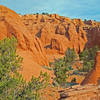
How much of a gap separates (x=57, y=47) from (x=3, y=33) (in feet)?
111

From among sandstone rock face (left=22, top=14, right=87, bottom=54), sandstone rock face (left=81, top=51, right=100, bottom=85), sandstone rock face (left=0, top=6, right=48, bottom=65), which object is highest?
sandstone rock face (left=22, top=14, right=87, bottom=54)

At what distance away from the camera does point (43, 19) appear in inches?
3078

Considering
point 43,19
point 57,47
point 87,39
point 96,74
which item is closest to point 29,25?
point 43,19

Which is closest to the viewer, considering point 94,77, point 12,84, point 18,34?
point 12,84

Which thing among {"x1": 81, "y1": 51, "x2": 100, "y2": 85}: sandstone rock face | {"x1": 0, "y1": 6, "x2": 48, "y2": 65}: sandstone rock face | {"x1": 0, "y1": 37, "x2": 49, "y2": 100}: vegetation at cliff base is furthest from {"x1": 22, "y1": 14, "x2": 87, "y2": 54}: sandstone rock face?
{"x1": 0, "y1": 37, "x2": 49, "y2": 100}: vegetation at cliff base

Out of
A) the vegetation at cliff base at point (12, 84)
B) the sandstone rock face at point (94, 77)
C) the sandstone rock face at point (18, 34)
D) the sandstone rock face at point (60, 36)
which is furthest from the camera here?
the sandstone rock face at point (60, 36)

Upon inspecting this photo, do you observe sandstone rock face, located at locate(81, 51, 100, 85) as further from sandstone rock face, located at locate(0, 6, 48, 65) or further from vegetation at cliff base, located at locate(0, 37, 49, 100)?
sandstone rock face, located at locate(0, 6, 48, 65)

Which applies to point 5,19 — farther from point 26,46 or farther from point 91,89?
point 91,89

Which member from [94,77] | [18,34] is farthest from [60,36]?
[94,77]

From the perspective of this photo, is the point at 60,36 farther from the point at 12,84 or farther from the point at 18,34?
the point at 12,84

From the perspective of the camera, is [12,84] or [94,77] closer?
[12,84]

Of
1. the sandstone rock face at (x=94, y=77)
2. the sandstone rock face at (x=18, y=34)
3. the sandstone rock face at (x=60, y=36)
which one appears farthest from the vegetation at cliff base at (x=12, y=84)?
the sandstone rock face at (x=60, y=36)

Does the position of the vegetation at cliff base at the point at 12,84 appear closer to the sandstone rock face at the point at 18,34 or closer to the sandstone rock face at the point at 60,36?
the sandstone rock face at the point at 18,34

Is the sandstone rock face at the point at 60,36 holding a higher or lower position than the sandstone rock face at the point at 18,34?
higher
